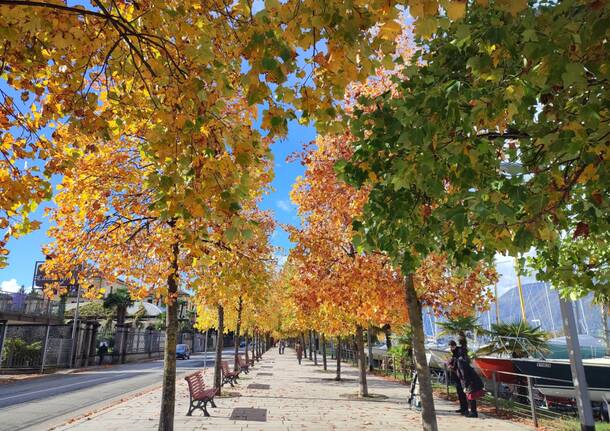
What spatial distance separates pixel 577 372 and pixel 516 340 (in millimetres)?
12302

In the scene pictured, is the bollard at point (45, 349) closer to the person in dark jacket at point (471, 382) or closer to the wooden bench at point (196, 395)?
the wooden bench at point (196, 395)

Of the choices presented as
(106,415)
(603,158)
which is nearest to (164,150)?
(603,158)

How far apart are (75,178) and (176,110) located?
493cm

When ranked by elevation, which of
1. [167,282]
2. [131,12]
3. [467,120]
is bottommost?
[167,282]

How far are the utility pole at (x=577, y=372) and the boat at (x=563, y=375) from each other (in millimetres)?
5451

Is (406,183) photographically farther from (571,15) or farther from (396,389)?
(396,389)

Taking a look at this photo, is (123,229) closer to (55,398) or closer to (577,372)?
(577,372)

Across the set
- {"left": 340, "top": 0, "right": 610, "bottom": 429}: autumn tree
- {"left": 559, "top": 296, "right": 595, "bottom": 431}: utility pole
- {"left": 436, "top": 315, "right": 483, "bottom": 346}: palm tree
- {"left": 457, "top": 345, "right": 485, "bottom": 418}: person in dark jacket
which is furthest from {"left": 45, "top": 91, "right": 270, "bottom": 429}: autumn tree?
{"left": 436, "top": 315, "right": 483, "bottom": 346}: palm tree

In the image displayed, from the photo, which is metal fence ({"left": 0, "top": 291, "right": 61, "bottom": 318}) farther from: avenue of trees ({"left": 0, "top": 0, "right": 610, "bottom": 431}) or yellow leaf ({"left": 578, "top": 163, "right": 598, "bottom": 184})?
yellow leaf ({"left": 578, "top": 163, "right": 598, "bottom": 184})

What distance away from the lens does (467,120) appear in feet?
13.6

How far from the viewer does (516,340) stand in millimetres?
19109

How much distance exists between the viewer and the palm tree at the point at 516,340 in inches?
742

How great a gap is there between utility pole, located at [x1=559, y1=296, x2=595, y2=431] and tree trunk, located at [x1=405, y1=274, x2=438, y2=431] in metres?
2.58

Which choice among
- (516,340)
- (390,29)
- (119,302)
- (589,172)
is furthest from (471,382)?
(119,302)
